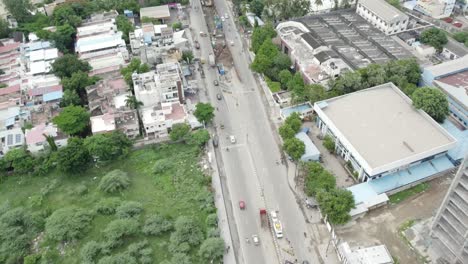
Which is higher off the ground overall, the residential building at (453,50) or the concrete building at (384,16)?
the concrete building at (384,16)

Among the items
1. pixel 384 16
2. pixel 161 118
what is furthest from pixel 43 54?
pixel 384 16

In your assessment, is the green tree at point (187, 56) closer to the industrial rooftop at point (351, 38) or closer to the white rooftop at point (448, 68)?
the industrial rooftop at point (351, 38)

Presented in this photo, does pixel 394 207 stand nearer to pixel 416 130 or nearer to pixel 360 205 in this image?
pixel 360 205

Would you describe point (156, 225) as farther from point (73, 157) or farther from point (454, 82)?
point (454, 82)

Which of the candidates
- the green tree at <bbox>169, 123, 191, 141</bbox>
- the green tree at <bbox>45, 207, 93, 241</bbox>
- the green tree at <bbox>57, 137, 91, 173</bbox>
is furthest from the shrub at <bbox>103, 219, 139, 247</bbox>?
the green tree at <bbox>169, 123, 191, 141</bbox>

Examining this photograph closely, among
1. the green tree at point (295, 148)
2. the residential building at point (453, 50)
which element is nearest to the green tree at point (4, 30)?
the green tree at point (295, 148)

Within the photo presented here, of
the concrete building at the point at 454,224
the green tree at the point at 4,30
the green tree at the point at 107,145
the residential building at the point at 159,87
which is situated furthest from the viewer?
the green tree at the point at 4,30

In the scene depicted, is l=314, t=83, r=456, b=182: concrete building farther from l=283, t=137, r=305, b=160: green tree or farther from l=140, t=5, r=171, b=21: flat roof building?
l=140, t=5, r=171, b=21: flat roof building
